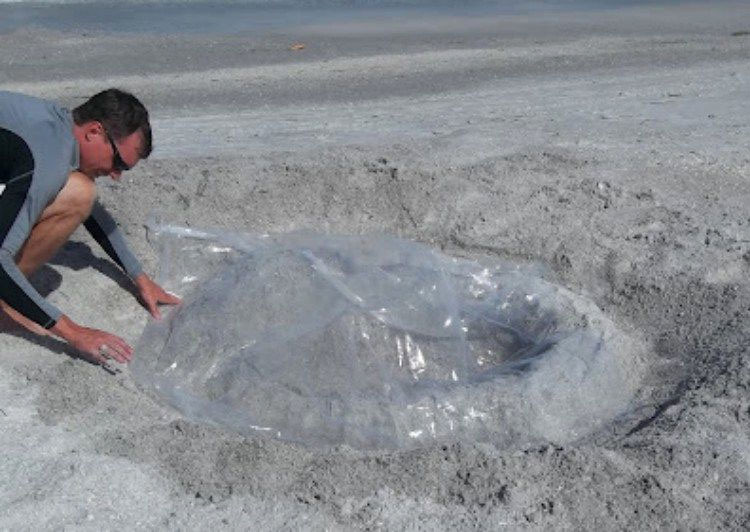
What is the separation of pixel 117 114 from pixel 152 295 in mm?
1046

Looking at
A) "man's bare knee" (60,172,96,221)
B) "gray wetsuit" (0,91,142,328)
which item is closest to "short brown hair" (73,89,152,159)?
"gray wetsuit" (0,91,142,328)

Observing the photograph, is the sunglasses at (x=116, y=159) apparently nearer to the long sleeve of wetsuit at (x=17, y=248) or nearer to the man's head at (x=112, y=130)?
the man's head at (x=112, y=130)

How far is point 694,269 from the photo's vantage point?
479 cm

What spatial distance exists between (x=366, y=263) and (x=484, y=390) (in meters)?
1.13

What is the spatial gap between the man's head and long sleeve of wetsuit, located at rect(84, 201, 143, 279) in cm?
50

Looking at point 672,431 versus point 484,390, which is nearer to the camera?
point 672,431

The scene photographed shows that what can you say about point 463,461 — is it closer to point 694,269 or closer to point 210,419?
point 210,419

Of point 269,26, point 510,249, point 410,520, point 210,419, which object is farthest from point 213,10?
point 410,520

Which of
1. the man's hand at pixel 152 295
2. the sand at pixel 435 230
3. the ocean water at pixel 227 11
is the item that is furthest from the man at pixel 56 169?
the ocean water at pixel 227 11

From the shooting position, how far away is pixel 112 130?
3822mm

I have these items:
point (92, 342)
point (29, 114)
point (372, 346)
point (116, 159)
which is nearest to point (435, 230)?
point (372, 346)

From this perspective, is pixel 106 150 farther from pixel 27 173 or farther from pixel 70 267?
pixel 70 267

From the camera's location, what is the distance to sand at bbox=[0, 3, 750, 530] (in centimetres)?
316

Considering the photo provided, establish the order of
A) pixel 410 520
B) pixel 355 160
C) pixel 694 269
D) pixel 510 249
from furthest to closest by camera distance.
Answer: pixel 355 160, pixel 510 249, pixel 694 269, pixel 410 520
